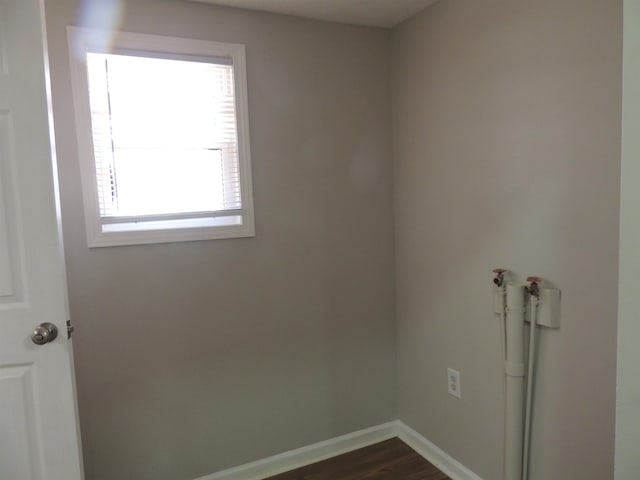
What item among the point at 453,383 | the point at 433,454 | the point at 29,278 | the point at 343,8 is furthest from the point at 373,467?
the point at 343,8

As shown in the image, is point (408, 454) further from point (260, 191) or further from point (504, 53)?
point (504, 53)

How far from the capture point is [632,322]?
3.10 feet

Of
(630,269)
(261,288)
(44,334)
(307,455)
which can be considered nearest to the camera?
(630,269)

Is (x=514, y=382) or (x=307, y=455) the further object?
(x=307, y=455)

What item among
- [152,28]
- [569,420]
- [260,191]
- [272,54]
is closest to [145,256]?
[260,191]

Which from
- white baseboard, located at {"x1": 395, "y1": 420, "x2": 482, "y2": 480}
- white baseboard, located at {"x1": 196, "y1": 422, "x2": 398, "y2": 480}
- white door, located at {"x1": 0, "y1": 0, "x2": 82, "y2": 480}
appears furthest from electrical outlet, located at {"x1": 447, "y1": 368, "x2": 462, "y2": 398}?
white door, located at {"x1": 0, "y1": 0, "x2": 82, "y2": 480}

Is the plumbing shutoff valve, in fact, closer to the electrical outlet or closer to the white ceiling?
the electrical outlet

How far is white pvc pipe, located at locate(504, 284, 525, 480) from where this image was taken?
1739mm

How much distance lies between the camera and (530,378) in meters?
1.76

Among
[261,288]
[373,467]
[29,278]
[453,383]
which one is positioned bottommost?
[373,467]

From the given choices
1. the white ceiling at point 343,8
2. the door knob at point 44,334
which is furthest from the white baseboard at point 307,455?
the white ceiling at point 343,8

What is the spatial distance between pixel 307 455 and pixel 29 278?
64.3 inches

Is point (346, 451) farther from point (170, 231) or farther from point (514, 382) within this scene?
point (170, 231)

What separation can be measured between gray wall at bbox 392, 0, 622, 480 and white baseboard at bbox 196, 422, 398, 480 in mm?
217
